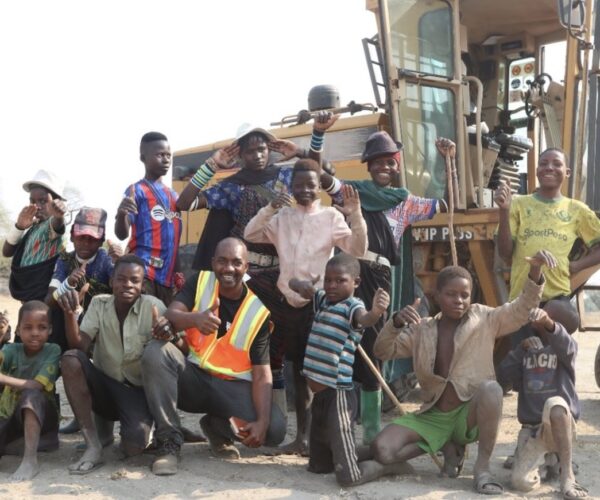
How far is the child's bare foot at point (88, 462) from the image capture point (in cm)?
457

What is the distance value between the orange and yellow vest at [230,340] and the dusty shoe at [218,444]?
1.15 ft

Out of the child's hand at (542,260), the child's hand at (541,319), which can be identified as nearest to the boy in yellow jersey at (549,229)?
the child's hand at (541,319)

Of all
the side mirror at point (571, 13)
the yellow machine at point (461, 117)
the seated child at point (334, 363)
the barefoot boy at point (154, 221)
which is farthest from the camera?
the yellow machine at point (461, 117)

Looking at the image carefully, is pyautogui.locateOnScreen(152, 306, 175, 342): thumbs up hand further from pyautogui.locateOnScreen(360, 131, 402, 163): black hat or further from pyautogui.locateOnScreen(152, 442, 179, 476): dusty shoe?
pyautogui.locateOnScreen(360, 131, 402, 163): black hat

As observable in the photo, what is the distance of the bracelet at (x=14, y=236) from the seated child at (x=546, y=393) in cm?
332

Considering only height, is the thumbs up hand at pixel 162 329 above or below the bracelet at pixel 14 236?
below

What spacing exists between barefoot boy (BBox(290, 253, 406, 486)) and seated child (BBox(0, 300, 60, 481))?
1.53 meters

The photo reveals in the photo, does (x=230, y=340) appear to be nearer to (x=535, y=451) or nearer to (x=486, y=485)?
(x=486, y=485)

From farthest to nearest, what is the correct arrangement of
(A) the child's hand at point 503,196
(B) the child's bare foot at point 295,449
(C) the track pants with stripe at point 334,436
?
(B) the child's bare foot at point 295,449
(A) the child's hand at point 503,196
(C) the track pants with stripe at point 334,436

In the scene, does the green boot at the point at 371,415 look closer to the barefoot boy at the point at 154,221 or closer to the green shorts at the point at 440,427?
the green shorts at the point at 440,427

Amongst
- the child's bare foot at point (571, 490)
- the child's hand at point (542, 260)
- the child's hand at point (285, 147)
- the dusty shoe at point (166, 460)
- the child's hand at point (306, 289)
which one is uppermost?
the child's hand at point (285, 147)

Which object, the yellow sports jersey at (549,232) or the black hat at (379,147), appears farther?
the black hat at (379,147)

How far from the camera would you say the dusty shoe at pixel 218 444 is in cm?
496

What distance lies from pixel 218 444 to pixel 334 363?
3.17 feet
